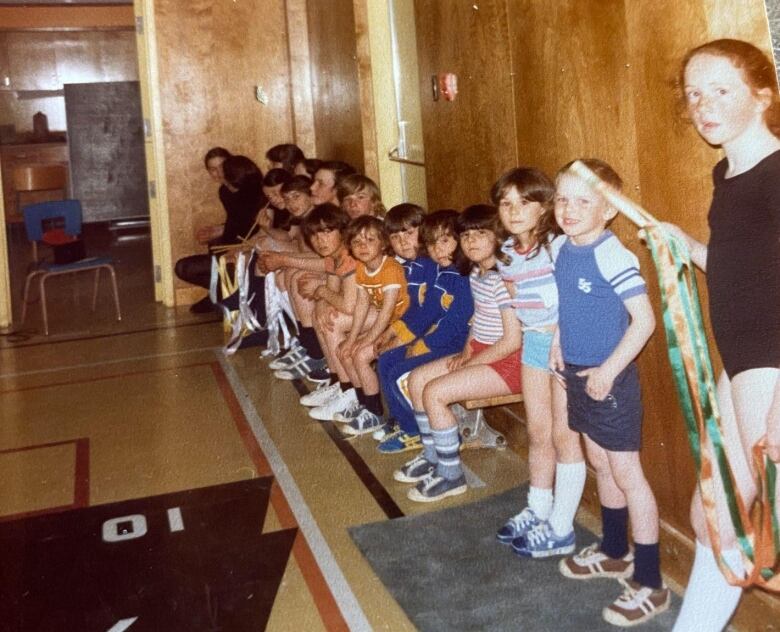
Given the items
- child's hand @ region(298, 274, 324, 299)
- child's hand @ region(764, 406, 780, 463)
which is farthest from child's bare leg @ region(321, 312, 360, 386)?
child's hand @ region(764, 406, 780, 463)

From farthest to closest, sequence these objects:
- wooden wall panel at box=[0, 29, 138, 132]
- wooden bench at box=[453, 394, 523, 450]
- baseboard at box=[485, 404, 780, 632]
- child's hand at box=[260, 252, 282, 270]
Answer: wooden wall panel at box=[0, 29, 138, 132], child's hand at box=[260, 252, 282, 270], wooden bench at box=[453, 394, 523, 450], baseboard at box=[485, 404, 780, 632]

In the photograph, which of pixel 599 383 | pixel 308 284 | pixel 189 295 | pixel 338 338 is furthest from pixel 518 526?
pixel 189 295

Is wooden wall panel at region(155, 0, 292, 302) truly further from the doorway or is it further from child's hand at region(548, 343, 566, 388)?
child's hand at region(548, 343, 566, 388)

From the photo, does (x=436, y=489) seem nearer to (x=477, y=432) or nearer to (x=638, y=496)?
(x=477, y=432)

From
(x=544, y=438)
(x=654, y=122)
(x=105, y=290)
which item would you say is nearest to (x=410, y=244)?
(x=544, y=438)

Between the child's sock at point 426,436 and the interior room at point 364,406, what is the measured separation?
15cm

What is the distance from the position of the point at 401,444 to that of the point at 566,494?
1.25 m

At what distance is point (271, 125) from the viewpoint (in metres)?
8.24

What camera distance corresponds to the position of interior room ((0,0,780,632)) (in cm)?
266

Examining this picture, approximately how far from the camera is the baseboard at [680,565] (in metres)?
2.47

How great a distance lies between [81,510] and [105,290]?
573 cm

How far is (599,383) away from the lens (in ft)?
8.55

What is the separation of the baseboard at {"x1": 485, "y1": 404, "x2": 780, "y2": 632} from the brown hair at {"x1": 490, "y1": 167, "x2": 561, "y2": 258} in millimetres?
922

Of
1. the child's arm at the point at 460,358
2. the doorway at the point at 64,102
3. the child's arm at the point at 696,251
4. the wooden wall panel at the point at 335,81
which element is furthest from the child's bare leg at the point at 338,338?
the doorway at the point at 64,102
